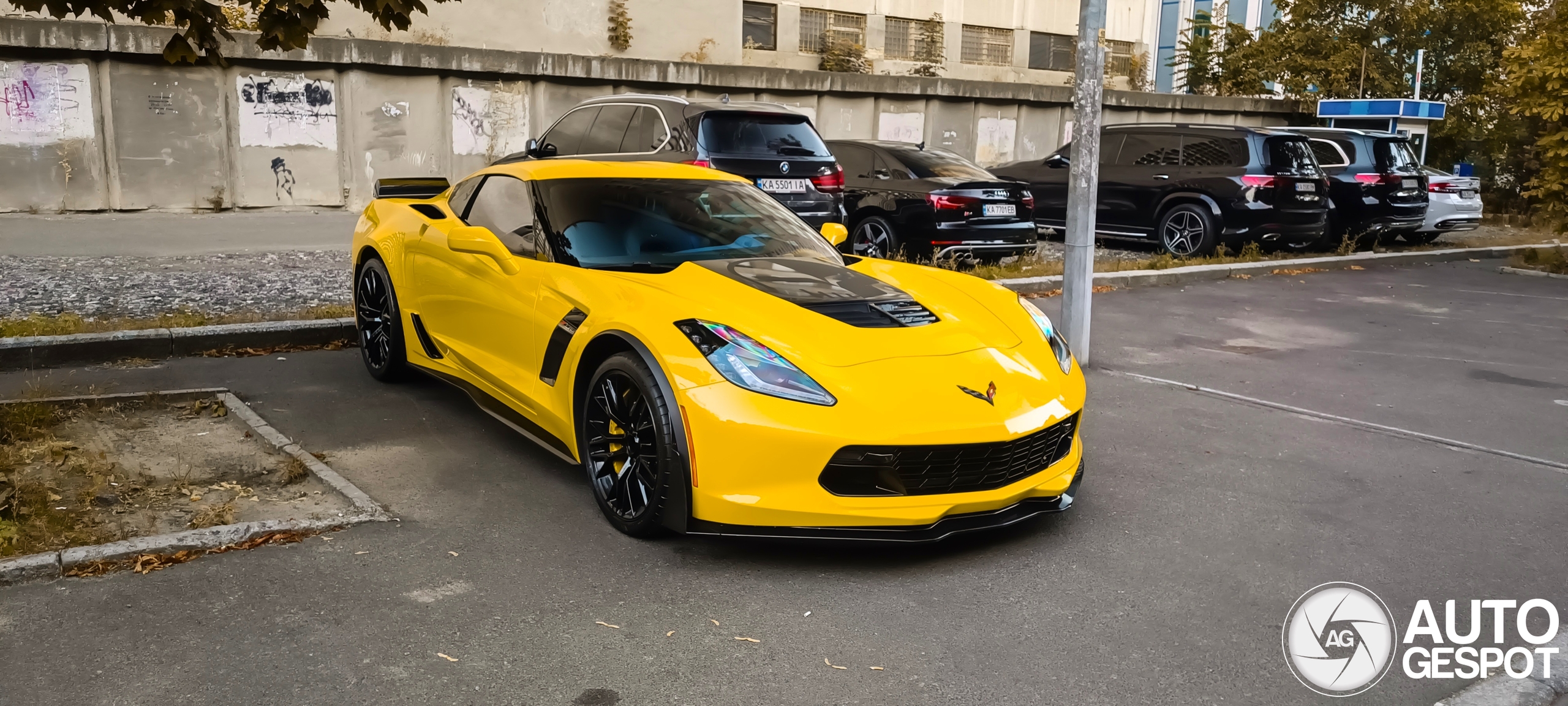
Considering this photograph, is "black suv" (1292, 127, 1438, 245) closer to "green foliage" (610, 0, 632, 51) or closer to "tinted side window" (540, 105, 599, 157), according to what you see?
"tinted side window" (540, 105, 599, 157)

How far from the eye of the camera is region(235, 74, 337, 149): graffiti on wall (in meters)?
15.6

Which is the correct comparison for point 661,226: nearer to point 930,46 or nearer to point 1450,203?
point 1450,203

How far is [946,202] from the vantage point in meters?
11.9

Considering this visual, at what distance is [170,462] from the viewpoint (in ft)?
17.0

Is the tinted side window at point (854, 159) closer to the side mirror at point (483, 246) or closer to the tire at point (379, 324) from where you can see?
the tire at point (379, 324)

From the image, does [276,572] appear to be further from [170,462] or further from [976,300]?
[976,300]

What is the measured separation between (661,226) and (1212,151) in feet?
36.6

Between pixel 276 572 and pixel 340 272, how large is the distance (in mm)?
7365

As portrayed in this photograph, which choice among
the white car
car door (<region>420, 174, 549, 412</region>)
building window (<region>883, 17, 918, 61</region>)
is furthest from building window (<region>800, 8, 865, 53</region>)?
car door (<region>420, 174, 549, 412</region>)

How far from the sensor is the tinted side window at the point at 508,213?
213 inches

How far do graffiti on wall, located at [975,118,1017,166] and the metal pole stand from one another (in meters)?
14.8

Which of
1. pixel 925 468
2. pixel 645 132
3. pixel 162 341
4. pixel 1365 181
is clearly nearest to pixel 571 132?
pixel 645 132

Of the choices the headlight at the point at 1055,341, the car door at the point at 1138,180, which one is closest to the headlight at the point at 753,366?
the headlight at the point at 1055,341

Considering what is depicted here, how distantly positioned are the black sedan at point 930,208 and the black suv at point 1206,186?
305cm
